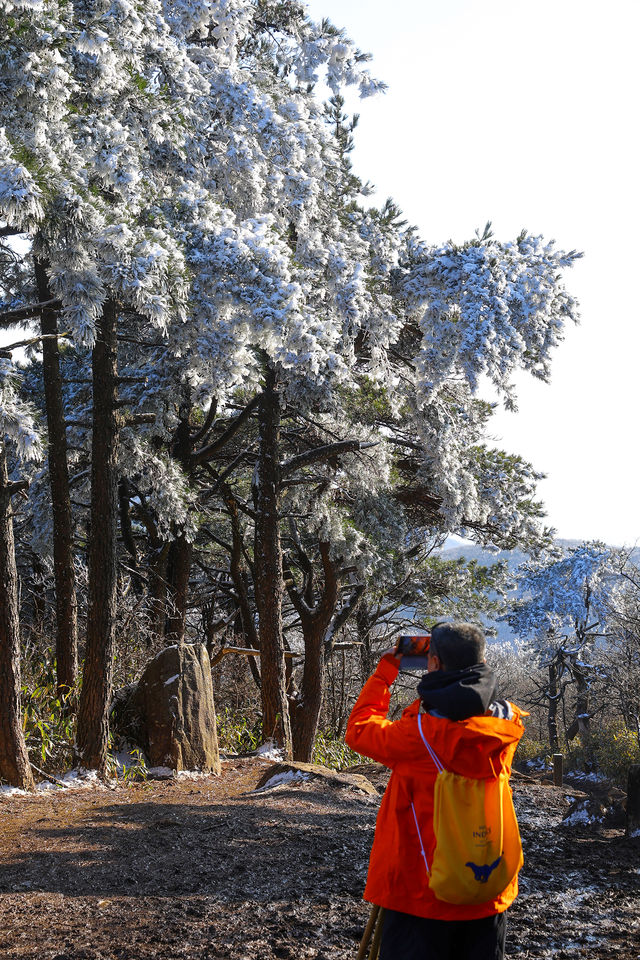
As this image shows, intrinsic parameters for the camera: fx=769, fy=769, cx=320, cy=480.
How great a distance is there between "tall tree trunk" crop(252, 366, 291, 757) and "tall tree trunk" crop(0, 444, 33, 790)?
15.9 ft

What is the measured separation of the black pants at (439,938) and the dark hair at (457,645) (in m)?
0.79

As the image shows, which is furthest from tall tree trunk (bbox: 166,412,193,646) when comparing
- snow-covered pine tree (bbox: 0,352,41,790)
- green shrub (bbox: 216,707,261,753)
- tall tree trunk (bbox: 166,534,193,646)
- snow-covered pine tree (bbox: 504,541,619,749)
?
snow-covered pine tree (bbox: 504,541,619,749)

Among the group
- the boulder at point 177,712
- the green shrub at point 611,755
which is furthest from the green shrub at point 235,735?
the green shrub at point 611,755

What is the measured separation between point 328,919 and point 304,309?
5172 mm

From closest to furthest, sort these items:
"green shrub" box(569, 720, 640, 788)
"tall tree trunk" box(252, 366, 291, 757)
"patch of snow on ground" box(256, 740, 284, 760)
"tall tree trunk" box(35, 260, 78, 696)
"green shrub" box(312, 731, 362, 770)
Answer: "tall tree trunk" box(35, 260, 78, 696) → "green shrub" box(569, 720, 640, 788) → "patch of snow on ground" box(256, 740, 284, 760) → "tall tree trunk" box(252, 366, 291, 757) → "green shrub" box(312, 731, 362, 770)

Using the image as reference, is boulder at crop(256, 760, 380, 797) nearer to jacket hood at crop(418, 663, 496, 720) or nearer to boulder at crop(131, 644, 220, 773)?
boulder at crop(131, 644, 220, 773)

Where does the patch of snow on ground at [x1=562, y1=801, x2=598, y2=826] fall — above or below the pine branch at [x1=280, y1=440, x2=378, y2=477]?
below

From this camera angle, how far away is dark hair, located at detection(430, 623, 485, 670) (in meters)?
2.47

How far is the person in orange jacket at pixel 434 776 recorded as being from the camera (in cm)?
236

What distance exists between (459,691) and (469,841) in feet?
1.43

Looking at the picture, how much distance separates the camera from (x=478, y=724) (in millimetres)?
2352

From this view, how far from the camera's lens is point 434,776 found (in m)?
2.41

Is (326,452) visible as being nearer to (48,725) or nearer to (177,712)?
(177,712)

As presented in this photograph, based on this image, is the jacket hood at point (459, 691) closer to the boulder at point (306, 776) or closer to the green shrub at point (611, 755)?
the boulder at point (306, 776)
